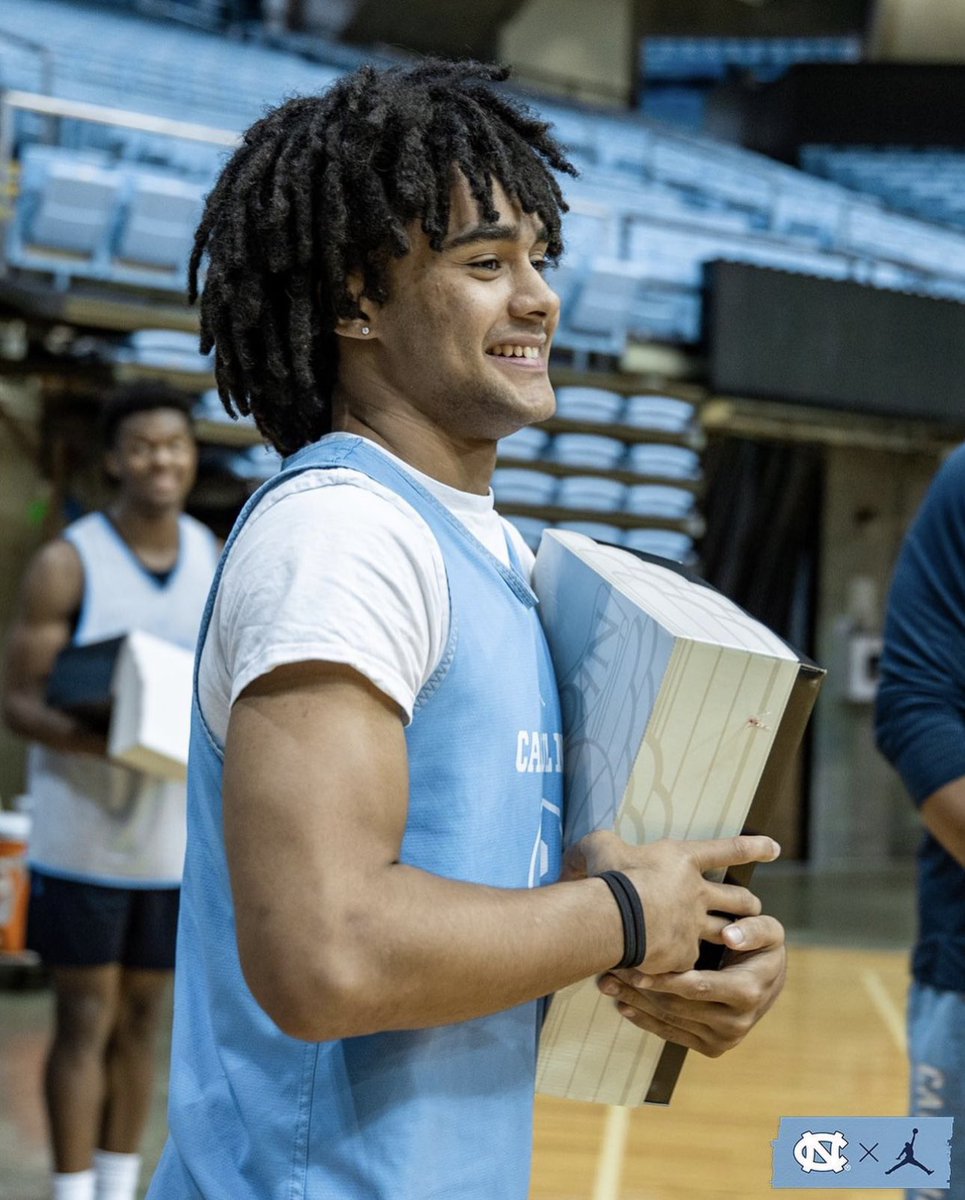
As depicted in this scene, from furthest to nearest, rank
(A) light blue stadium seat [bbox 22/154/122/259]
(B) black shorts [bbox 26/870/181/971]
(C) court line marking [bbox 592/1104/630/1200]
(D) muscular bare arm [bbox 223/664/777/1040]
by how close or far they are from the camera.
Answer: (A) light blue stadium seat [bbox 22/154/122/259] → (C) court line marking [bbox 592/1104/630/1200] → (B) black shorts [bbox 26/870/181/971] → (D) muscular bare arm [bbox 223/664/777/1040]

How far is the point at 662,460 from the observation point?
8.38 metres

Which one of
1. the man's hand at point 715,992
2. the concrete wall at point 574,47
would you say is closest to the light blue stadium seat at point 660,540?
the concrete wall at point 574,47

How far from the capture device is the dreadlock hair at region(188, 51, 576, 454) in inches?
42.4

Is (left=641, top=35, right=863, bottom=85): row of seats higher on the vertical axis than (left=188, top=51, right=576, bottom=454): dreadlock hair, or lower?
higher

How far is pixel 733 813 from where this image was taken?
3.43 feet

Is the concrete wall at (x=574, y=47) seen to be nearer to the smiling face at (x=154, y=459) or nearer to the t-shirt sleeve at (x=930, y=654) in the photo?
the smiling face at (x=154, y=459)

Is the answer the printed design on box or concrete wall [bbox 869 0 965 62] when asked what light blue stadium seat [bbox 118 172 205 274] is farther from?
the printed design on box

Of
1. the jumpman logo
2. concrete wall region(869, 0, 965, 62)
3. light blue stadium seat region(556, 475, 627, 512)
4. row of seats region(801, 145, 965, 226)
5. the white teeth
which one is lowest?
light blue stadium seat region(556, 475, 627, 512)

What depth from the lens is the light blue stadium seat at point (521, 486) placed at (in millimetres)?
8055

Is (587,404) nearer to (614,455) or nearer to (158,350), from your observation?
→ (614,455)

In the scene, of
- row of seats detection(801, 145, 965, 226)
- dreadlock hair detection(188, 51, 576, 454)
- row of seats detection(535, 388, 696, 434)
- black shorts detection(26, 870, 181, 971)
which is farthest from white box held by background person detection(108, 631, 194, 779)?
row of seats detection(801, 145, 965, 226)

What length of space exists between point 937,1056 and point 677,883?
735 mm

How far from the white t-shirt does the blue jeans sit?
2.87 ft

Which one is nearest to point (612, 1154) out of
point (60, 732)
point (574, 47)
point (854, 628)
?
point (60, 732)
